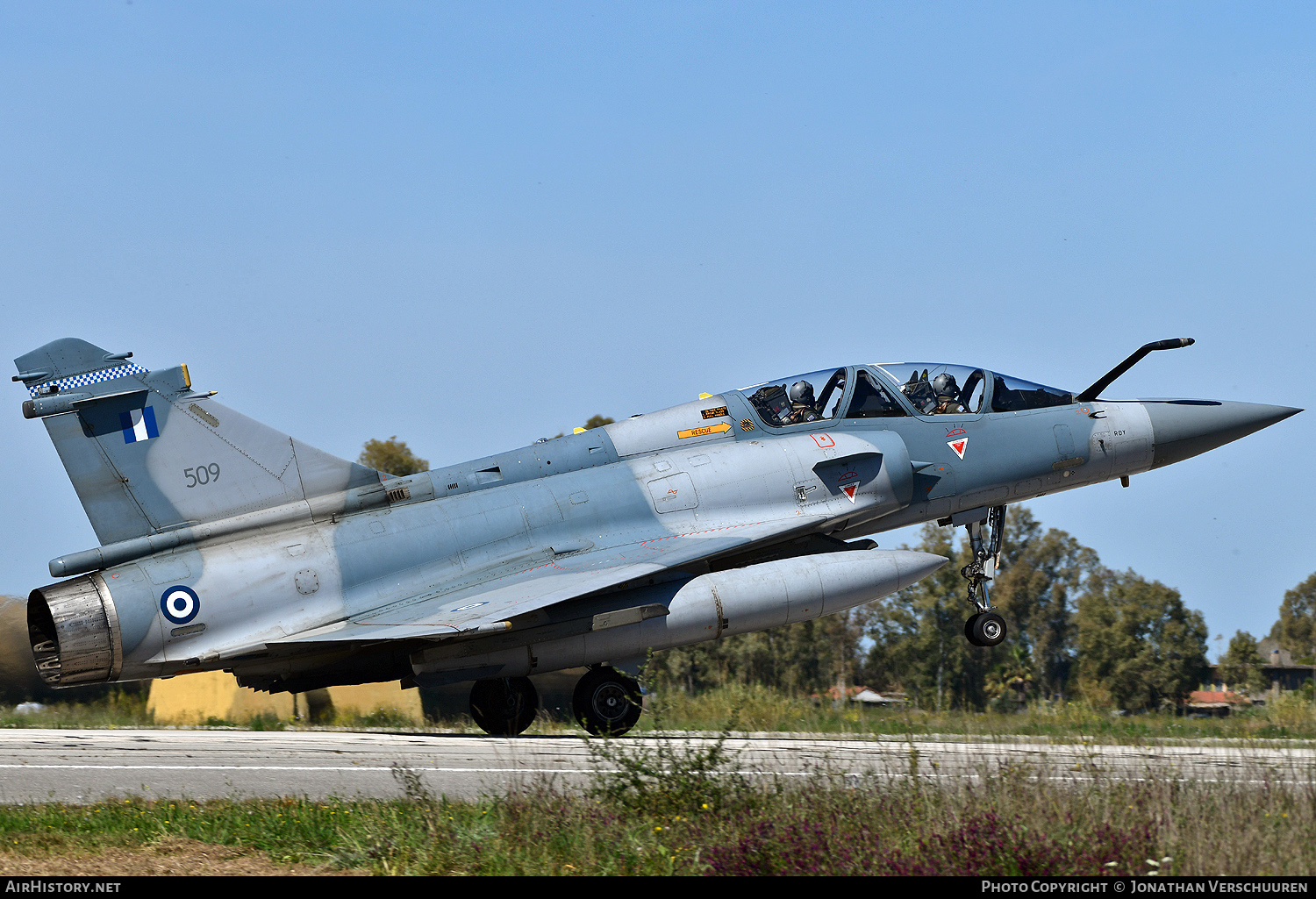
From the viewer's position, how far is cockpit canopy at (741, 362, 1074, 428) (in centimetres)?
1474

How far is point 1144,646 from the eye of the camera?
49875mm

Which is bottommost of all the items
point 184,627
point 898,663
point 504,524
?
point 898,663

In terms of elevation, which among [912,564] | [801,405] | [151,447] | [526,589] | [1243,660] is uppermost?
[801,405]

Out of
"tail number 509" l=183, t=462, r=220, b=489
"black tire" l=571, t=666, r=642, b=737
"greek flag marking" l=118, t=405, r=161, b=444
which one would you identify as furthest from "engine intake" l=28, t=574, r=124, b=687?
"black tire" l=571, t=666, r=642, b=737

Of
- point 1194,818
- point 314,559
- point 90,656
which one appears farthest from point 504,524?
point 1194,818

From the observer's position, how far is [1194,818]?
6574 mm

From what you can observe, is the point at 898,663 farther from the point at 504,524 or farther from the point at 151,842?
the point at 151,842

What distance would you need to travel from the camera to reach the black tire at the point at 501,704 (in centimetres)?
1351

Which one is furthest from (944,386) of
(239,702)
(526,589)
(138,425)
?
(239,702)

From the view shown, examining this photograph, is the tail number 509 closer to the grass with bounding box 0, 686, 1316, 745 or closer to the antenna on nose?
the grass with bounding box 0, 686, 1316, 745

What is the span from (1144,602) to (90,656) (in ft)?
162

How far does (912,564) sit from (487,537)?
463 cm

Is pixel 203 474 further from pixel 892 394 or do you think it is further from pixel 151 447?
pixel 892 394
